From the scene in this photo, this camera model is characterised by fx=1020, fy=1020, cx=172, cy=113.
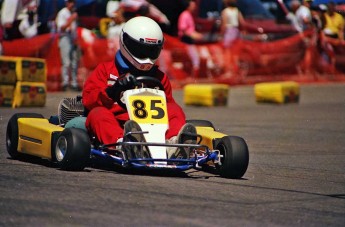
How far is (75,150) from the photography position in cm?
799

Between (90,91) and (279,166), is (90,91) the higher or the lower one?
the higher one

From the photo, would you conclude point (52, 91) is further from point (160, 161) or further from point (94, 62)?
point (160, 161)

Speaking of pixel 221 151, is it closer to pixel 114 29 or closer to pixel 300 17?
pixel 114 29

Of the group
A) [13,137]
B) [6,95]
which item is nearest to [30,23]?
[6,95]

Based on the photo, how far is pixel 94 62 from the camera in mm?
17984

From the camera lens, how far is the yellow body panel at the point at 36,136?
8562 mm

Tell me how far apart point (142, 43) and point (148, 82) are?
34 centimetres

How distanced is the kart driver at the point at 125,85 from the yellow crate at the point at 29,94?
20.7ft

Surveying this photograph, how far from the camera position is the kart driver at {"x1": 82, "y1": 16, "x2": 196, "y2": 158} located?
827 centimetres

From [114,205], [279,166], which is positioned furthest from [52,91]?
[114,205]

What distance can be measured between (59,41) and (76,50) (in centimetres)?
36

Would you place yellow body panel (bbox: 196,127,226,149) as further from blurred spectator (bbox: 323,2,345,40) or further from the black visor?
blurred spectator (bbox: 323,2,345,40)

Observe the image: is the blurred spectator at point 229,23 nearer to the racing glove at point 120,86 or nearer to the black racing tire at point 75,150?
the racing glove at point 120,86

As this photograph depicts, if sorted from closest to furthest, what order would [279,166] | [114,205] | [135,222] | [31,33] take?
[135,222]
[114,205]
[279,166]
[31,33]
